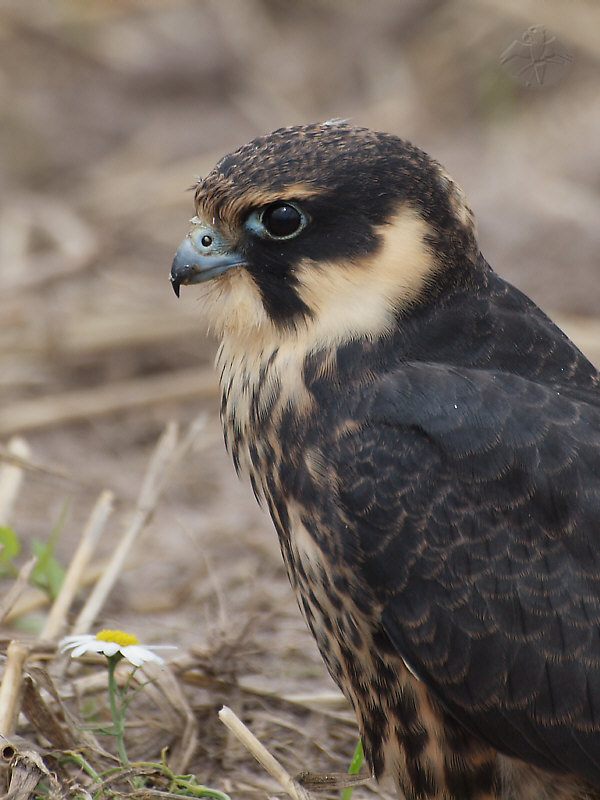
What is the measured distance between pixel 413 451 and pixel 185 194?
4555mm

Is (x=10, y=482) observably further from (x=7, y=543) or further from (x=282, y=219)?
(x=282, y=219)

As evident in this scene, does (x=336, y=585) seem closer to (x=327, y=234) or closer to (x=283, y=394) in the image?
(x=283, y=394)

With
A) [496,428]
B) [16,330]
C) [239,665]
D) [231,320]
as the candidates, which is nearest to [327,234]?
[231,320]

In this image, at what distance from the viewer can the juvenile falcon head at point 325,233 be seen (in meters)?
3.14

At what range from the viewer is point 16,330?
6.20 m

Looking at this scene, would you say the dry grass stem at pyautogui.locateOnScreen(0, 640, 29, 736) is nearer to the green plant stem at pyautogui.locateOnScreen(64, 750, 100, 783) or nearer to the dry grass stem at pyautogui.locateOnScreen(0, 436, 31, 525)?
the green plant stem at pyautogui.locateOnScreen(64, 750, 100, 783)

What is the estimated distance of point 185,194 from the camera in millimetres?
7273

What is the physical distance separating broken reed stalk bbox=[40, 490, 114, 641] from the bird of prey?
2.88 ft

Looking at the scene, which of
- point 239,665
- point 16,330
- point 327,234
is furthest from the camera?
point 16,330

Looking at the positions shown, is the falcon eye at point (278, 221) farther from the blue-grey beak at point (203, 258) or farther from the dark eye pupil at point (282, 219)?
the blue-grey beak at point (203, 258)

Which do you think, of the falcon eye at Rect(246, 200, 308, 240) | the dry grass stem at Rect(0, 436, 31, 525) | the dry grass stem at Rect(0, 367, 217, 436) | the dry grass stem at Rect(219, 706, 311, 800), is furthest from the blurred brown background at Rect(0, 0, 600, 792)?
the falcon eye at Rect(246, 200, 308, 240)

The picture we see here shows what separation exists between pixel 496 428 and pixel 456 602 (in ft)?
1.38

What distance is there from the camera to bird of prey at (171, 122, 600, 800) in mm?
2957

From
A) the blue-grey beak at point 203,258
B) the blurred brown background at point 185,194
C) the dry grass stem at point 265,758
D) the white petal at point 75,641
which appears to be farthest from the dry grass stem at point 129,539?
the blue-grey beak at point 203,258
